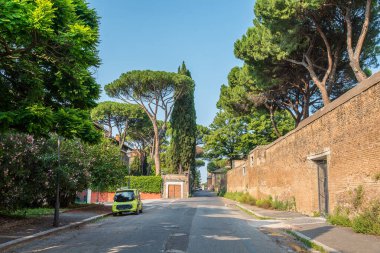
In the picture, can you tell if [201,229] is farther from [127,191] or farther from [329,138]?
[127,191]

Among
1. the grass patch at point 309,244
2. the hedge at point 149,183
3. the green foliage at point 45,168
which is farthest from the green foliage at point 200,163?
the grass patch at point 309,244

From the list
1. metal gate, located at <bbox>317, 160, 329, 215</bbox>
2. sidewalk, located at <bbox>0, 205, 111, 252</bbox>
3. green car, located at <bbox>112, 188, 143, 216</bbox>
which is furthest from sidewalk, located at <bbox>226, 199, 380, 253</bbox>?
green car, located at <bbox>112, 188, 143, 216</bbox>

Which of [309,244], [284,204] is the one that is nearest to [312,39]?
[284,204]

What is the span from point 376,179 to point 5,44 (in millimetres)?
10800

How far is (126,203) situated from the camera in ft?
75.7

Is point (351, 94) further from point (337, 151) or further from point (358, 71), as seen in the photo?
point (358, 71)

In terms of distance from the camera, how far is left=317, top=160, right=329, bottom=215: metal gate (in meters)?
17.4

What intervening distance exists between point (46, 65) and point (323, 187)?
44.1ft

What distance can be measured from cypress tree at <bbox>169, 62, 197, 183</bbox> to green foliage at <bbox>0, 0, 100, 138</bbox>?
158ft

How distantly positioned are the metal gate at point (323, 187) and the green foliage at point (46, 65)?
11.5 m

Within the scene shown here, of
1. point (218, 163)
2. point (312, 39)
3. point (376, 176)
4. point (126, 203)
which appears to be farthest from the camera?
point (218, 163)

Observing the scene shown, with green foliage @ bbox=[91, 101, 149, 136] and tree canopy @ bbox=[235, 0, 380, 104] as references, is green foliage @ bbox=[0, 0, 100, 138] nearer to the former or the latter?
tree canopy @ bbox=[235, 0, 380, 104]

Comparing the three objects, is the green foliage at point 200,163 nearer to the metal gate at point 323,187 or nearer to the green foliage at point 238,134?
the green foliage at point 238,134

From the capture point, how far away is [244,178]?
41.8 m
